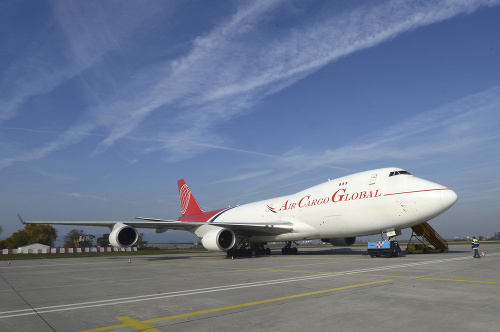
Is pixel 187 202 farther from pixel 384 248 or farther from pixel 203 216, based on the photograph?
pixel 384 248

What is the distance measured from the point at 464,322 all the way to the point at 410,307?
3.61 feet

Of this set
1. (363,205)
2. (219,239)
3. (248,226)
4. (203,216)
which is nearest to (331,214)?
(363,205)

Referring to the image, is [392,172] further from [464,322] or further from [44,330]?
[44,330]

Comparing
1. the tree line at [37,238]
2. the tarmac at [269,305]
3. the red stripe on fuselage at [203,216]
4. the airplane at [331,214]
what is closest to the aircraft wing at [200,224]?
the airplane at [331,214]

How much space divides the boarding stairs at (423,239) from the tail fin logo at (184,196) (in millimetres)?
22508

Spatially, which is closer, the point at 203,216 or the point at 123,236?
the point at 123,236

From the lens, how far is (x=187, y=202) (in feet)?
123

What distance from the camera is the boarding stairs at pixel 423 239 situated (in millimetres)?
21812

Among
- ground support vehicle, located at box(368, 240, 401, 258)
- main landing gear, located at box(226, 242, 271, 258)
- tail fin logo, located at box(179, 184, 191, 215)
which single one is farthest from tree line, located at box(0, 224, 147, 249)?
ground support vehicle, located at box(368, 240, 401, 258)

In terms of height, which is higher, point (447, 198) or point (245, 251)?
point (447, 198)

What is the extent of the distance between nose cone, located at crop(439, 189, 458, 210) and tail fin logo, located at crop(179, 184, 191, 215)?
84.7ft

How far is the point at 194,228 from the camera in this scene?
27031mm

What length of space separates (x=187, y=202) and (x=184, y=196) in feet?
2.83

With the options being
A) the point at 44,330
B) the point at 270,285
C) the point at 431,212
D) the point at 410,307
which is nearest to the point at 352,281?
the point at 270,285
